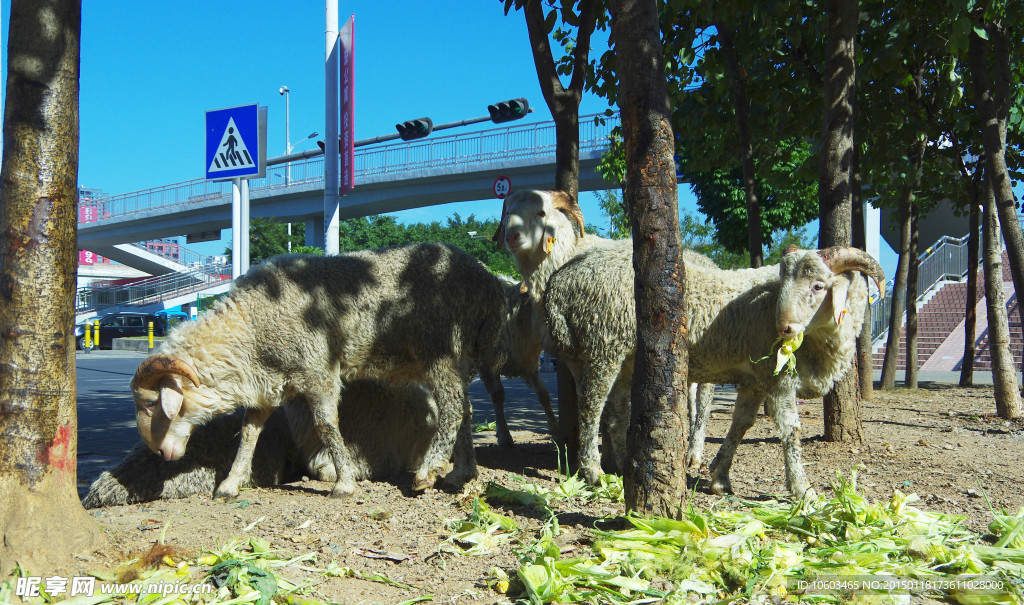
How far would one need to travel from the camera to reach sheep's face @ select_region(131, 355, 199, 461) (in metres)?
4.96

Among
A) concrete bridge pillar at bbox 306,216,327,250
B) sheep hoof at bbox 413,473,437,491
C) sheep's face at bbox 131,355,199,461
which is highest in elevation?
concrete bridge pillar at bbox 306,216,327,250

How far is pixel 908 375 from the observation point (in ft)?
40.8

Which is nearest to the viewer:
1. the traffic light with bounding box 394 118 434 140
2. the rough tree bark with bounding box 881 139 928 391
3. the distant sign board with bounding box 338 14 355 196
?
the distant sign board with bounding box 338 14 355 196

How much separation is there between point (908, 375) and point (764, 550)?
10.5 m

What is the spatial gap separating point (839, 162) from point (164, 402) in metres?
6.09

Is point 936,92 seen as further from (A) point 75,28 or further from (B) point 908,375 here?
(A) point 75,28

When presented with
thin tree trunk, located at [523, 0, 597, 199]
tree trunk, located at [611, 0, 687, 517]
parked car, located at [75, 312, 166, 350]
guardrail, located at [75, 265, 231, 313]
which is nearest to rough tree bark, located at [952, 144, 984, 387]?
thin tree trunk, located at [523, 0, 597, 199]

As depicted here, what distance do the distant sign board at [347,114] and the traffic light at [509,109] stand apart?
5.58m

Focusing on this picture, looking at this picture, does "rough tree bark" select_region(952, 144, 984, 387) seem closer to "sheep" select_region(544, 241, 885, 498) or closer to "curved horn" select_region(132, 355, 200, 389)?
"sheep" select_region(544, 241, 885, 498)

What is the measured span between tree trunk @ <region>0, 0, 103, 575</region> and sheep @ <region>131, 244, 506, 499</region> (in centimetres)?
149

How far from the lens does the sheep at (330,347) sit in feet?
16.9

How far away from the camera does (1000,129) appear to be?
8281 millimetres

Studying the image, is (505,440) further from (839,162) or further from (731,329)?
(839,162)

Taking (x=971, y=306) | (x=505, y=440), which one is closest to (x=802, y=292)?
(x=505, y=440)
